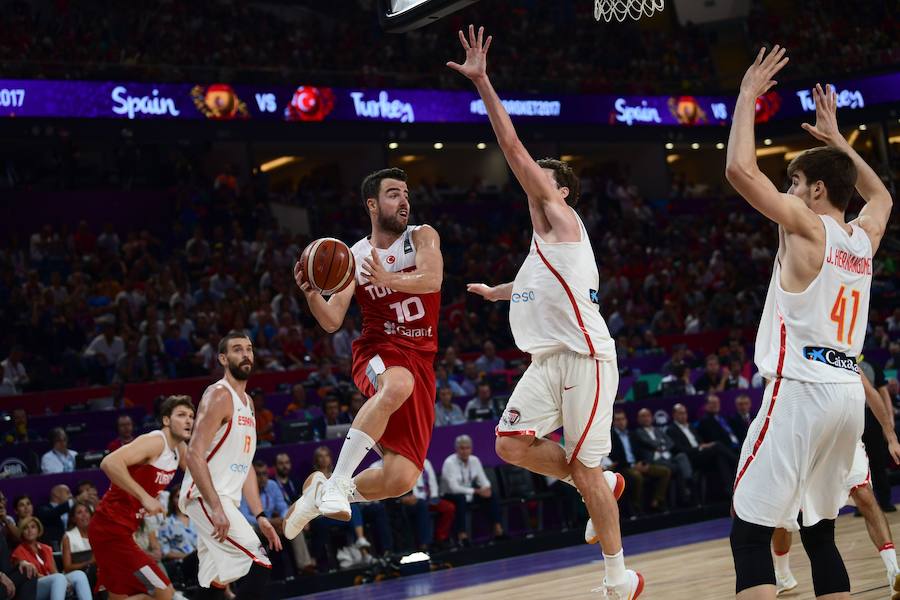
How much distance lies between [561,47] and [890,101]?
8288 millimetres

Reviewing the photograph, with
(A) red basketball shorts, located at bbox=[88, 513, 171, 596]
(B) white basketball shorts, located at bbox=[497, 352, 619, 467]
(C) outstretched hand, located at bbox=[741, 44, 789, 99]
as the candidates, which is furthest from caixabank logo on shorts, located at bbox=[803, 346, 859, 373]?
(A) red basketball shorts, located at bbox=[88, 513, 171, 596]

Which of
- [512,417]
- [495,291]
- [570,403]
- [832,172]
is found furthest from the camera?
[495,291]

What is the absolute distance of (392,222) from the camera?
20.7ft

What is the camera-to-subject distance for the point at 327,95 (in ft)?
75.4

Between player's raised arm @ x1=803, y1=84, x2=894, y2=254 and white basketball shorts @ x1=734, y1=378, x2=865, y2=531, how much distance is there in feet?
2.52

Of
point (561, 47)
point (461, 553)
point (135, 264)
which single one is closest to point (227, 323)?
point (135, 264)

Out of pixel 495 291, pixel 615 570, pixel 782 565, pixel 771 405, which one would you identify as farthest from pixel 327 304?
pixel 782 565

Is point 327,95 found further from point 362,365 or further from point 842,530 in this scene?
point 362,365

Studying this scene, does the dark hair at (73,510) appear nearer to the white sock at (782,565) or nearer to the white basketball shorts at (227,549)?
the white basketball shorts at (227,549)

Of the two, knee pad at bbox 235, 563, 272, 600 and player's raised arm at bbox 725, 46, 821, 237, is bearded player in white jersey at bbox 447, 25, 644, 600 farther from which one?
knee pad at bbox 235, 563, 272, 600

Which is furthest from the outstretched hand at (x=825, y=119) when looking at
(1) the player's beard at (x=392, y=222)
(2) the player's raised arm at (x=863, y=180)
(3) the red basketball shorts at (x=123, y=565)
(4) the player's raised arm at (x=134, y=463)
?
(3) the red basketball shorts at (x=123, y=565)

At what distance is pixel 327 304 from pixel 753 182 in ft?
8.92

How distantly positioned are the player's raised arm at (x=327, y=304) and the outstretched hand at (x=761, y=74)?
102 inches

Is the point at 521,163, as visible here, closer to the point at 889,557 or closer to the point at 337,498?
the point at 337,498
